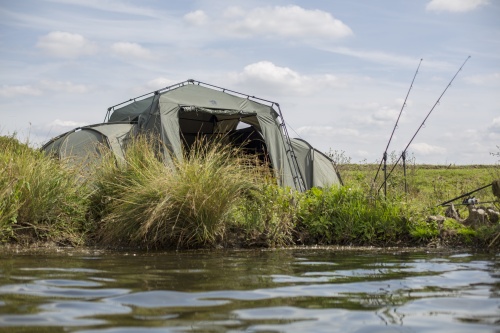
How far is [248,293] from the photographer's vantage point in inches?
196

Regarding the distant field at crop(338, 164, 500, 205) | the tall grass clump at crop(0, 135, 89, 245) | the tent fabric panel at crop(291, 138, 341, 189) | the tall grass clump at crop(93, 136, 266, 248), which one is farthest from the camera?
the tent fabric panel at crop(291, 138, 341, 189)

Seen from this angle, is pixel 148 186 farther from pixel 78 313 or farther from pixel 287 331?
pixel 287 331

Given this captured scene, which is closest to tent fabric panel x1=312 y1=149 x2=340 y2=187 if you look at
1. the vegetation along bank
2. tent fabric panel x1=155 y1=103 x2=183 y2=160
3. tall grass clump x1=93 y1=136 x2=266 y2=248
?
tent fabric panel x1=155 y1=103 x2=183 y2=160

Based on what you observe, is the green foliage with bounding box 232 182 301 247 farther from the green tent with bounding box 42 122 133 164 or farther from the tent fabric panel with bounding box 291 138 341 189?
the tent fabric panel with bounding box 291 138 341 189

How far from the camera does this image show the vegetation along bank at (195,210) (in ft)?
28.7

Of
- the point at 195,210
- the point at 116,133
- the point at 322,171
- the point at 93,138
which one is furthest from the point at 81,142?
the point at 322,171

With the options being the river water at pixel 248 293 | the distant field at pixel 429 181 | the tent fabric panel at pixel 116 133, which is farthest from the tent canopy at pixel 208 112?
the river water at pixel 248 293

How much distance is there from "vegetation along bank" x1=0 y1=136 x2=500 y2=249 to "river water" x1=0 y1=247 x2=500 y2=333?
1.06 metres

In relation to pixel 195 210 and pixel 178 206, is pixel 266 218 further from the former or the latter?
pixel 178 206

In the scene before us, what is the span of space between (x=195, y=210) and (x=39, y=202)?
2348 mm

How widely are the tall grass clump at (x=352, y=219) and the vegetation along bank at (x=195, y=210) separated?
0.05 feet

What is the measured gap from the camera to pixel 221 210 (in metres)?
8.92

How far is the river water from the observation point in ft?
12.8

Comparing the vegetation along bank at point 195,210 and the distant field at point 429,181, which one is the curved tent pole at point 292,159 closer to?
the distant field at point 429,181
